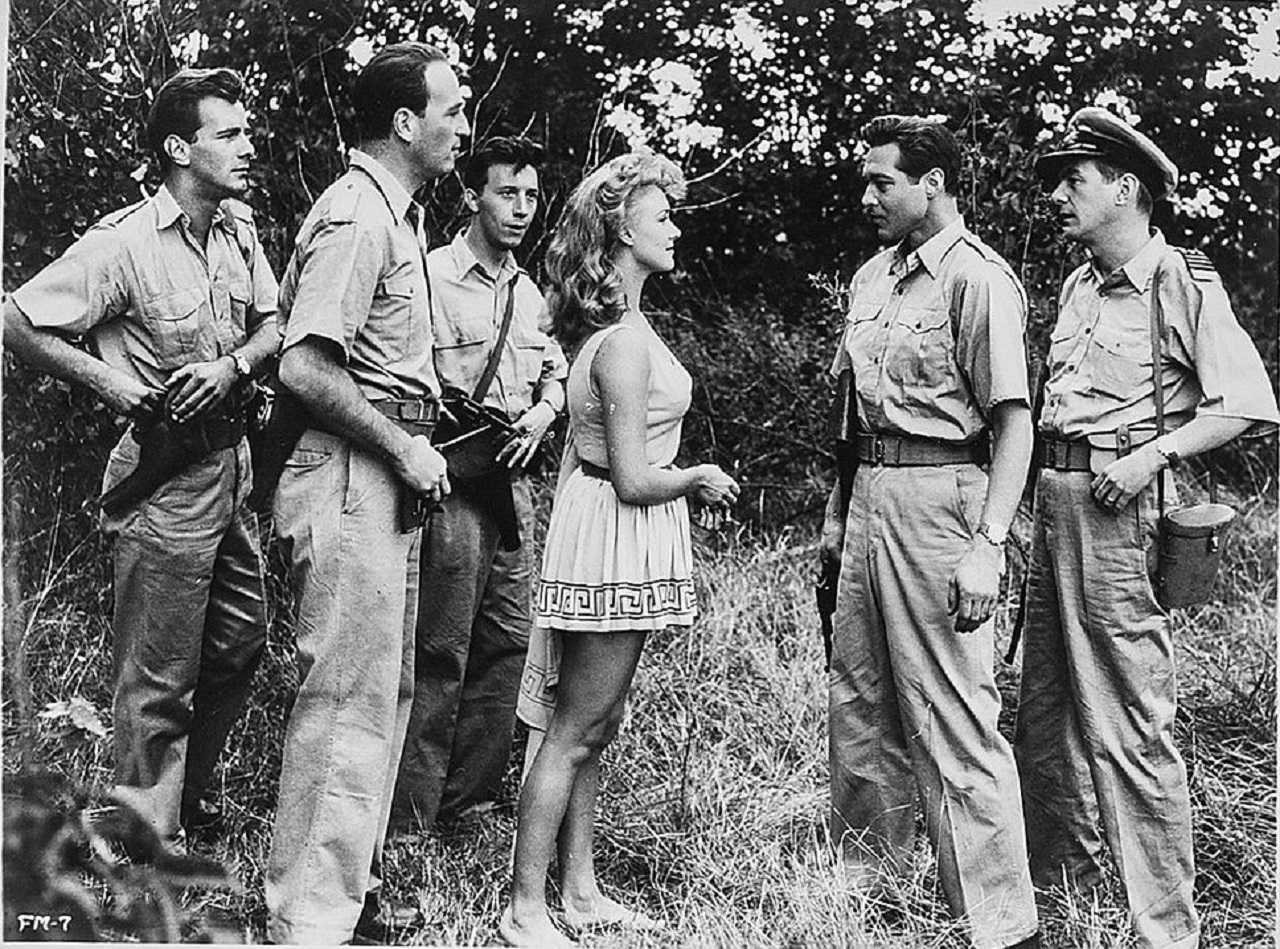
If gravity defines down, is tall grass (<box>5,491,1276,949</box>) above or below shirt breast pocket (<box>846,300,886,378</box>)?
below

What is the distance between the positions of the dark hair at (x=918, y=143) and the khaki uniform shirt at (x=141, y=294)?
1.94 metres

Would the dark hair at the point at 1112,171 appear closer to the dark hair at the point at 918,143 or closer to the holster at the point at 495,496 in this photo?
the dark hair at the point at 918,143

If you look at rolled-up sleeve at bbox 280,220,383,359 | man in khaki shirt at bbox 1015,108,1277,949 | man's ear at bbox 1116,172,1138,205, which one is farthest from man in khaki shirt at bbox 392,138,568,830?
man's ear at bbox 1116,172,1138,205

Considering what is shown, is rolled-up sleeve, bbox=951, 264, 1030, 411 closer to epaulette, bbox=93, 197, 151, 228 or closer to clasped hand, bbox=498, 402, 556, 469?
clasped hand, bbox=498, 402, 556, 469

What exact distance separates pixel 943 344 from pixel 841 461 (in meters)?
0.53

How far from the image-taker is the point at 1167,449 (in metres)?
3.85

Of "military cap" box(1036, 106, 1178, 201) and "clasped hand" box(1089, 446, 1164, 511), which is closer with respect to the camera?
"clasped hand" box(1089, 446, 1164, 511)

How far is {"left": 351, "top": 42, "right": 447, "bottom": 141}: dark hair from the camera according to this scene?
3.71 meters

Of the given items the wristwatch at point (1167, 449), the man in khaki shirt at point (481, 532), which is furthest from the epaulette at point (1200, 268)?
the man in khaki shirt at point (481, 532)

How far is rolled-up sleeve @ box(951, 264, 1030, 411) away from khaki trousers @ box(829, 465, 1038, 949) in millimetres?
268

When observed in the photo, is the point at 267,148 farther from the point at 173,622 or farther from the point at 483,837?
the point at 483,837

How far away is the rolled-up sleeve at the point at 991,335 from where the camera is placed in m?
3.74

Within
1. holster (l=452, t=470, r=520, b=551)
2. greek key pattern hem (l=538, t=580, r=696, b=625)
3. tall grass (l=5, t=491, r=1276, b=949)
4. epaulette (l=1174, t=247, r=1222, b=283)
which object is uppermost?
epaulette (l=1174, t=247, r=1222, b=283)

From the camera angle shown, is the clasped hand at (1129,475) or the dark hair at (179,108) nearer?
the clasped hand at (1129,475)
